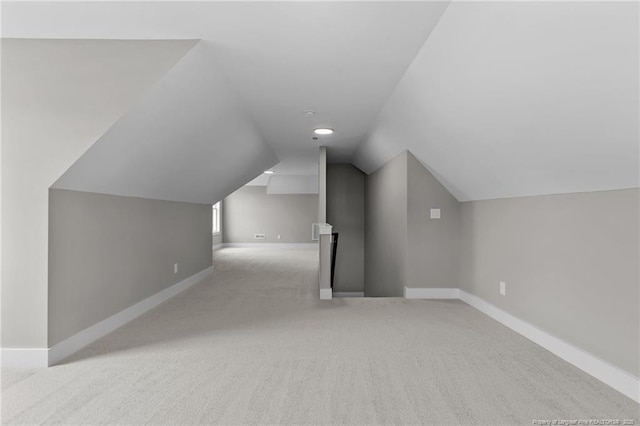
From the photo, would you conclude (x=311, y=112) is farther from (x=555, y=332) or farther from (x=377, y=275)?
(x=377, y=275)

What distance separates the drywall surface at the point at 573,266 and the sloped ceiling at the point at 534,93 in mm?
165

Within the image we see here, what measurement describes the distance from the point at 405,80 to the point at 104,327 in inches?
138

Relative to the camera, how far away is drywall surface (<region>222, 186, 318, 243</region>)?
43.2ft

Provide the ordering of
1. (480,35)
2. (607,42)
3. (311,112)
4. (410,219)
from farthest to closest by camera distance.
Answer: (410,219), (311,112), (480,35), (607,42)

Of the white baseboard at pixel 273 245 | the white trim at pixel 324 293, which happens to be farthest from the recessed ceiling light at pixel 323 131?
the white baseboard at pixel 273 245

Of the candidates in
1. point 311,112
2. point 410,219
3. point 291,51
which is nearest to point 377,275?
point 410,219

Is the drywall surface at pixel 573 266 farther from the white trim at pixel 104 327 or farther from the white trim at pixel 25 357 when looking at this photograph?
the white trim at pixel 25 357

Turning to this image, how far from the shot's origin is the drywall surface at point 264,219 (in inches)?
519

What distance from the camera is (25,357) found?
9.26 feet

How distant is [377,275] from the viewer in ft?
24.0

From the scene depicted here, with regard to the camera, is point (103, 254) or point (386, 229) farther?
point (386, 229)

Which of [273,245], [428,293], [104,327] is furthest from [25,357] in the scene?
[273,245]

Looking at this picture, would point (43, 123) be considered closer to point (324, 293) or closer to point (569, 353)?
point (324, 293)

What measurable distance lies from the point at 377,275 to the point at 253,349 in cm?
445
